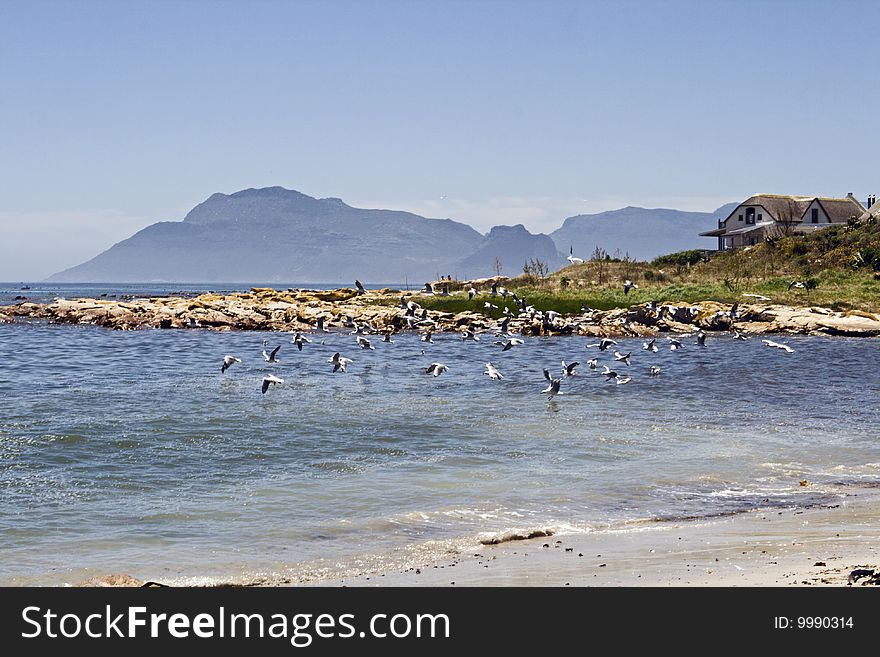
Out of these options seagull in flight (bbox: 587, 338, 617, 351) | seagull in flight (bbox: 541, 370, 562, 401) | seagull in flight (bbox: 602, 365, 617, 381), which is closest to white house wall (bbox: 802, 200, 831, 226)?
seagull in flight (bbox: 587, 338, 617, 351)

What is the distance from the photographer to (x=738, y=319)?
141 ft

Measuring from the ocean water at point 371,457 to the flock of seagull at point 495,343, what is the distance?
0.45 m

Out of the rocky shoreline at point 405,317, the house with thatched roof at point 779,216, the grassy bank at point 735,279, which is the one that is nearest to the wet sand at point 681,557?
the rocky shoreline at point 405,317

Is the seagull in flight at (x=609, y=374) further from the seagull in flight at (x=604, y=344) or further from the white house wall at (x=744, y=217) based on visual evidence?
the white house wall at (x=744, y=217)

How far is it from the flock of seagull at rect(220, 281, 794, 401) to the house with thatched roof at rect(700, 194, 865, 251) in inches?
1715

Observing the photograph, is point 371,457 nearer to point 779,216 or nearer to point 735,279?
point 735,279

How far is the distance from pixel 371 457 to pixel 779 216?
7721 cm

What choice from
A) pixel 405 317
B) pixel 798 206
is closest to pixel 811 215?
pixel 798 206

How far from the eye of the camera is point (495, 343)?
36969 millimetres

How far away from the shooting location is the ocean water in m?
11.2

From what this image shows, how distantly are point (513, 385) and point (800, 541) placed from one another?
15.6m

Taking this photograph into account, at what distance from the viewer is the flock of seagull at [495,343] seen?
25391 mm
